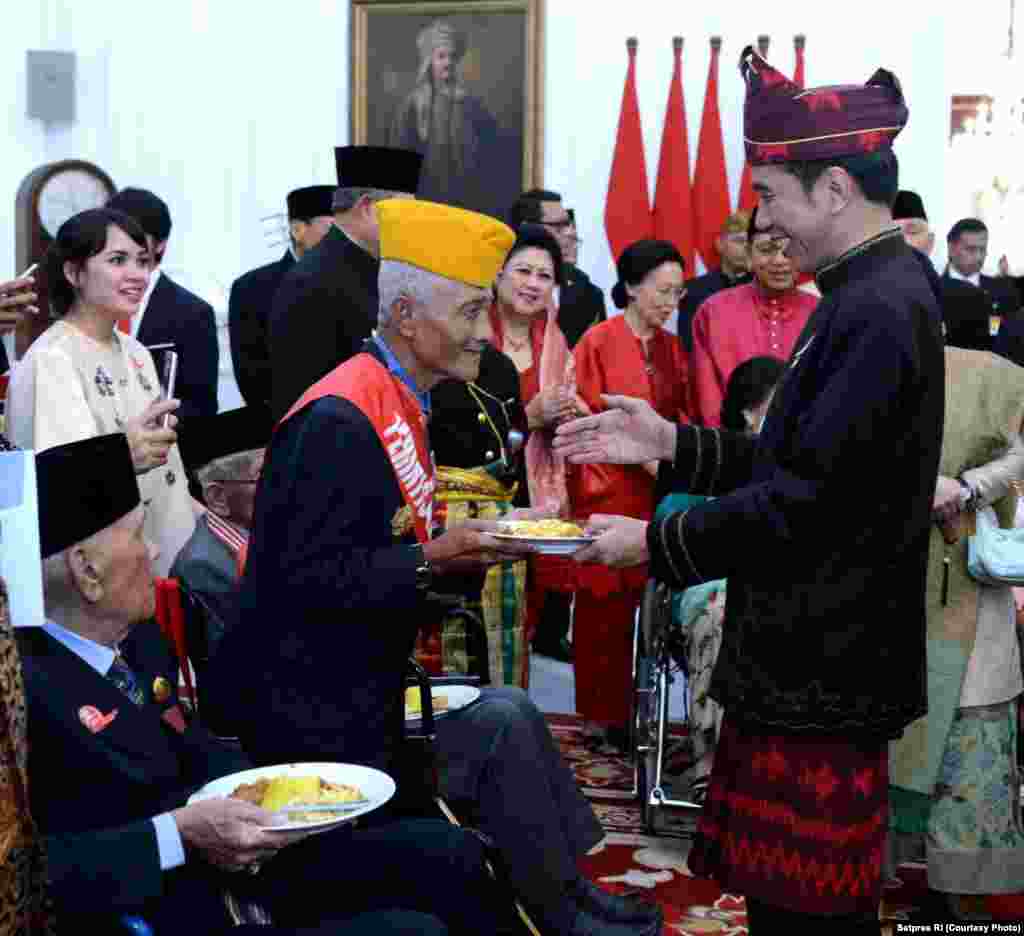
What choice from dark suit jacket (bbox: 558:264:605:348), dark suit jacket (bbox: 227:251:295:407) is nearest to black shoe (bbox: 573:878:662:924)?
dark suit jacket (bbox: 227:251:295:407)

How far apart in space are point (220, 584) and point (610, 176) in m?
6.24

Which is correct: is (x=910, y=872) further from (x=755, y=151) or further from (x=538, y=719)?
(x=755, y=151)

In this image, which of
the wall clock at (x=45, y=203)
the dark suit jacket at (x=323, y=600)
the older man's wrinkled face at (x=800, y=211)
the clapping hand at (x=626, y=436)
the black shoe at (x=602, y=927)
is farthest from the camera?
the wall clock at (x=45, y=203)

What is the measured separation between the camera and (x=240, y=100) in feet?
31.7

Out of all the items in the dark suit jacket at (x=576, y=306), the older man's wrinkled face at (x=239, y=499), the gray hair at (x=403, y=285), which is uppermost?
the gray hair at (x=403, y=285)

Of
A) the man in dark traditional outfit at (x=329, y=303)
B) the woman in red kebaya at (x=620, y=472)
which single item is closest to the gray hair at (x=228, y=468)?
the man in dark traditional outfit at (x=329, y=303)

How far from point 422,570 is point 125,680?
0.53 metres

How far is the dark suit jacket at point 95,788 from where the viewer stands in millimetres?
2049

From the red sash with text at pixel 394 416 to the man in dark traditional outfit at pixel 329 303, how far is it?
1.15 metres

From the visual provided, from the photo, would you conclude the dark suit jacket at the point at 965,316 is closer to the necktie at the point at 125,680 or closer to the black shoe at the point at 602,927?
the black shoe at the point at 602,927

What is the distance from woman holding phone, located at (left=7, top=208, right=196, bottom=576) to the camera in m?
4.09

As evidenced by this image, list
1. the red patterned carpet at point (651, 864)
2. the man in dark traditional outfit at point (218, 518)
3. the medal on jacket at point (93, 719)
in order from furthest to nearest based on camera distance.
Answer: the red patterned carpet at point (651, 864) < the man in dark traditional outfit at point (218, 518) < the medal on jacket at point (93, 719)

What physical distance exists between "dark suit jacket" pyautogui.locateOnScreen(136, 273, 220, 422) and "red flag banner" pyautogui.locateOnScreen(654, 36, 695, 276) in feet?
11.9

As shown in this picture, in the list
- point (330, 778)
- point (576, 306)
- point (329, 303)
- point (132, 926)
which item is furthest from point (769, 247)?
point (132, 926)
